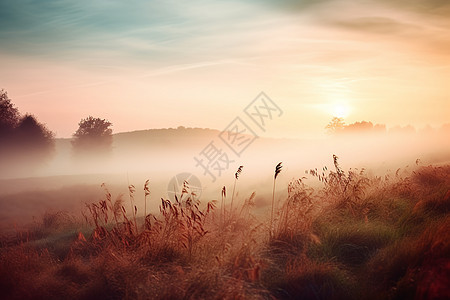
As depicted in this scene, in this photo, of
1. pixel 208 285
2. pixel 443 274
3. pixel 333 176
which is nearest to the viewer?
pixel 443 274

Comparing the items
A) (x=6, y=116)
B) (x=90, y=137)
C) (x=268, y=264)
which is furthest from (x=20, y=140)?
(x=268, y=264)

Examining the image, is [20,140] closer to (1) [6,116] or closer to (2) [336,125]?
(1) [6,116]

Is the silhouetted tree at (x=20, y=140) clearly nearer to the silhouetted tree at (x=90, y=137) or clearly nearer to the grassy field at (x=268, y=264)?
the silhouetted tree at (x=90, y=137)

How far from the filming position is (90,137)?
135ft

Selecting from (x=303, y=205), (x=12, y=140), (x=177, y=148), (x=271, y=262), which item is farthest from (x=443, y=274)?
(x=177, y=148)

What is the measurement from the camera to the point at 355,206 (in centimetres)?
813

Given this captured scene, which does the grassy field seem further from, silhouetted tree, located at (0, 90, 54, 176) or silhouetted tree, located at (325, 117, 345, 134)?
silhouetted tree, located at (325, 117, 345, 134)

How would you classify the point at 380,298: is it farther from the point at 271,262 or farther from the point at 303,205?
the point at 303,205

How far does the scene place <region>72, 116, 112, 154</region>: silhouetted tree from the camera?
41.1 meters

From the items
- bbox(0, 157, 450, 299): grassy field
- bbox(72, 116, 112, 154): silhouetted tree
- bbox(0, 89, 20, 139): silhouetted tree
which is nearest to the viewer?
bbox(0, 157, 450, 299): grassy field

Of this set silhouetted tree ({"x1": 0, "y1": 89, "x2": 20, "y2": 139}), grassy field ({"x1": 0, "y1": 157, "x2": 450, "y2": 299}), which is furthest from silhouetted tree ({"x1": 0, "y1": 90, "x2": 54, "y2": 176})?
grassy field ({"x1": 0, "y1": 157, "x2": 450, "y2": 299})

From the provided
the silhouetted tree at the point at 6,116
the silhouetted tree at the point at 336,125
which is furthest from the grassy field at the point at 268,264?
the silhouetted tree at the point at 336,125

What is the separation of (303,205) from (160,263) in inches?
138

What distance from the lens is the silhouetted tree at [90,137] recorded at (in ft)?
135
